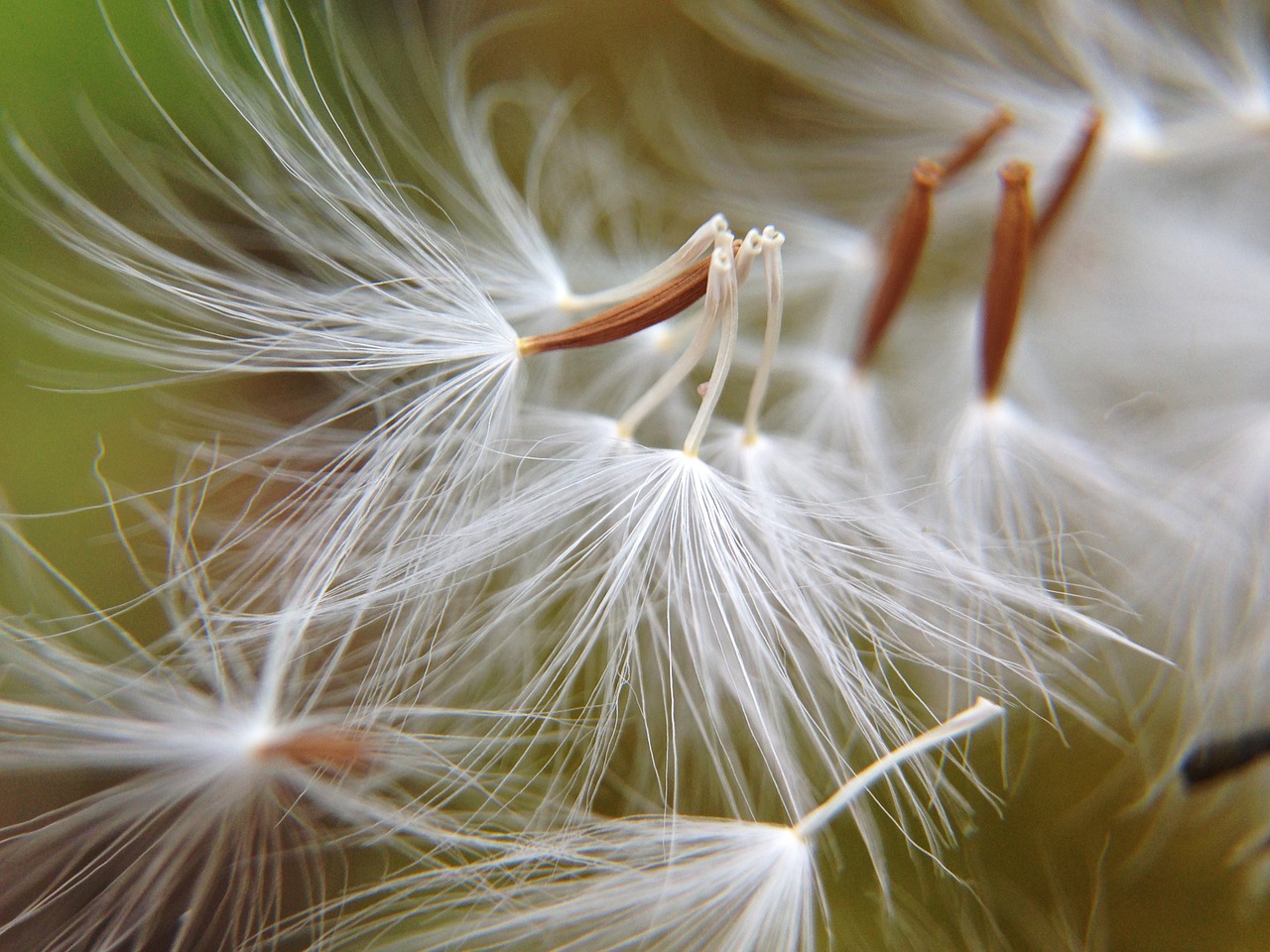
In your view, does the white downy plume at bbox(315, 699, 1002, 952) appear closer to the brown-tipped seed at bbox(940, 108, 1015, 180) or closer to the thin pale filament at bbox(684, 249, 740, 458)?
the thin pale filament at bbox(684, 249, 740, 458)

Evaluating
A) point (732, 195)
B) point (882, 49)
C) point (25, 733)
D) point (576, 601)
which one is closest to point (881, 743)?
point (576, 601)

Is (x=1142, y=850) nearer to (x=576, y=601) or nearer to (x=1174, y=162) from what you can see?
(x=576, y=601)

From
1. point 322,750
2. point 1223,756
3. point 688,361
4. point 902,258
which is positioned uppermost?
point 902,258

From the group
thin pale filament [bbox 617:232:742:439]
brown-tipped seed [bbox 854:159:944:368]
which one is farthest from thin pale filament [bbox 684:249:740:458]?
brown-tipped seed [bbox 854:159:944:368]

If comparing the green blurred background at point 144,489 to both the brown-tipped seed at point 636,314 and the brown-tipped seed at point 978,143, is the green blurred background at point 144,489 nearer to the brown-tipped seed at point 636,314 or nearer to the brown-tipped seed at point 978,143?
the brown-tipped seed at point 636,314

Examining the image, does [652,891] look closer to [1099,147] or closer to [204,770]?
[204,770]

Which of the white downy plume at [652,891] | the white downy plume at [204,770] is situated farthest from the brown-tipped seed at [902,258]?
the white downy plume at [204,770]

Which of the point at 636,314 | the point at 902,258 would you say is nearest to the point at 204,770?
the point at 636,314
